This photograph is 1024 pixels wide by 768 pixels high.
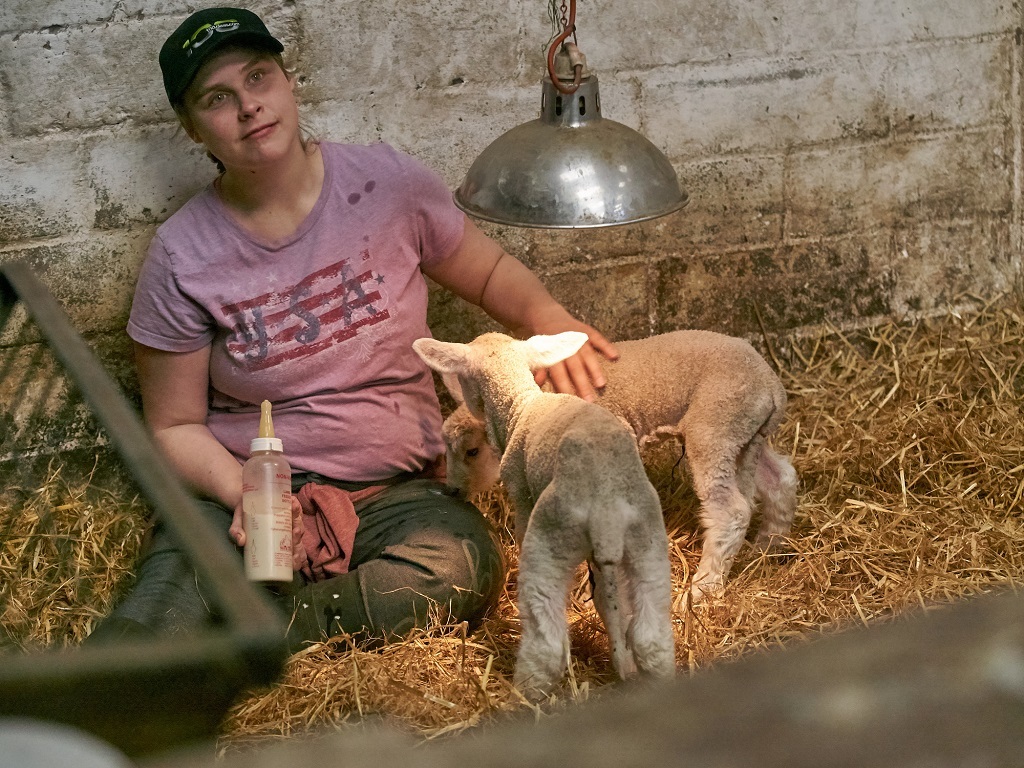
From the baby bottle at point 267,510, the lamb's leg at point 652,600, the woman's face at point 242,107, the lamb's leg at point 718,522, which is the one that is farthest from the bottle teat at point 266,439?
the lamb's leg at point 718,522

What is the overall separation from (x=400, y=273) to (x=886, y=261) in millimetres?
1931

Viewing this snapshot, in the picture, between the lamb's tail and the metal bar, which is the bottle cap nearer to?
the lamb's tail

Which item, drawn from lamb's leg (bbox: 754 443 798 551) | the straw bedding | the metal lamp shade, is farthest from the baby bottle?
lamb's leg (bbox: 754 443 798 551)

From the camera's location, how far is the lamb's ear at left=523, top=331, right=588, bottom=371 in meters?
2.66

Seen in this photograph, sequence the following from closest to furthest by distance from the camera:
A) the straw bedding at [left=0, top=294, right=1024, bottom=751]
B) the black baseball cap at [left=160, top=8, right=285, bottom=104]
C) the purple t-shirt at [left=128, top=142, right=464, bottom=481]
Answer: the straw bedding at [left=0, top=294, right=1024, bottom=751] < the black baseball cap at [left=160, top=8, right=285, bottom=104] < the purple t-shirt at [left=128, top=142, right=464, bottom=481]

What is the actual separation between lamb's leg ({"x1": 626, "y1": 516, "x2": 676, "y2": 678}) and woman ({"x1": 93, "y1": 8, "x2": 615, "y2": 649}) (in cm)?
57

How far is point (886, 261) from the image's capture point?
4027mm

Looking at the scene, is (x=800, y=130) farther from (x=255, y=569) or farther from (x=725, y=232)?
(x=255, y=569)

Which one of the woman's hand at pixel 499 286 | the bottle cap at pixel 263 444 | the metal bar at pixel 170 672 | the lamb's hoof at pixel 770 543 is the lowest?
the lamb's hoof at pixel 770 543

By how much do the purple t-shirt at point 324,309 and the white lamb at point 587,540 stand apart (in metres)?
0.64

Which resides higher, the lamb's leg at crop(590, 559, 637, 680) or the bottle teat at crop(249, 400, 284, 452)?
the bottle teat at crop(249, 400, 284, 452)

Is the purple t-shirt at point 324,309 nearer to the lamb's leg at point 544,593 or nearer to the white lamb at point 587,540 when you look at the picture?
the white lamb at point 587,540

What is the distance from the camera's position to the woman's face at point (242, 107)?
2.71 metres

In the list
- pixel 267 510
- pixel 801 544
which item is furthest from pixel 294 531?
pixel 801 544
